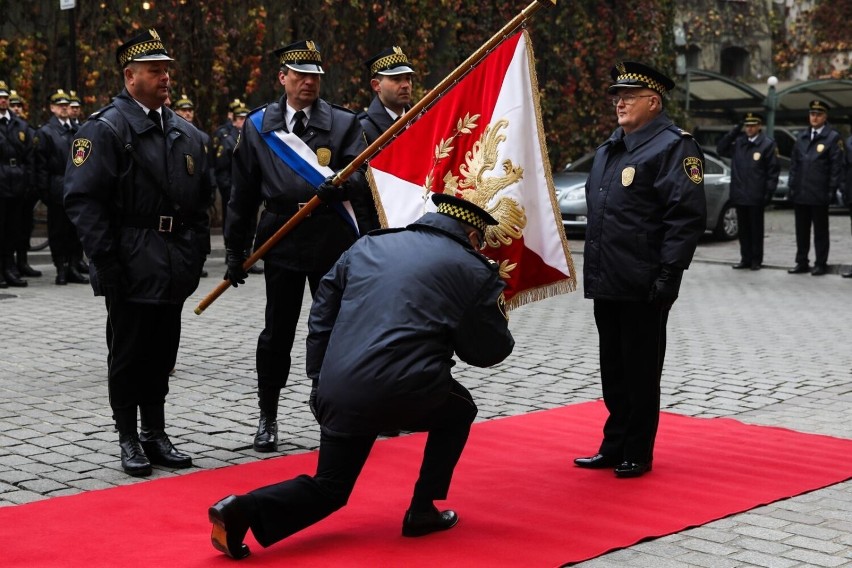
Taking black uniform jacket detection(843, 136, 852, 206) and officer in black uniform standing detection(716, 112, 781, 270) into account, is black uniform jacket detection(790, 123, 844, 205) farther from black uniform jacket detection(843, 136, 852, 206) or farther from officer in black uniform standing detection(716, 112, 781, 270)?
officer in black uniform standing detection(716, 112, 781, 270)

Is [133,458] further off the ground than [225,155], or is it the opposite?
[225,155]

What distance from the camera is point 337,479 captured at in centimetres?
507

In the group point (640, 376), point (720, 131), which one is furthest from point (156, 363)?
point (720, 131)

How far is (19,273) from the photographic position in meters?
15.5

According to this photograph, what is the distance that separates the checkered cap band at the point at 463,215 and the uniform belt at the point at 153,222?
1785 mm

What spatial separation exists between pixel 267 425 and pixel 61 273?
8.82 m

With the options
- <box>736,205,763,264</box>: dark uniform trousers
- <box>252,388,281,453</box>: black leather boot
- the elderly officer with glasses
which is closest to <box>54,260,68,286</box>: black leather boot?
<box>252,388,281,453</box>: black leather boot

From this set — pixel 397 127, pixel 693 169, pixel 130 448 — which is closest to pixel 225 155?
pixel 397 127

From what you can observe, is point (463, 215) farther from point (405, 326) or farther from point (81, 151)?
point (81, 151)

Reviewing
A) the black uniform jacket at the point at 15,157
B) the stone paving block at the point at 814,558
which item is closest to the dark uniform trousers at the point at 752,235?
the black uniform jacket at the point at 15,157

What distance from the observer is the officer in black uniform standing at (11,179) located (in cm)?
1478

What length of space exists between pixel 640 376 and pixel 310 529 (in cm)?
192

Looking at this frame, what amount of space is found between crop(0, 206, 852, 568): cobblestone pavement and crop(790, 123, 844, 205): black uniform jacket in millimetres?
2433

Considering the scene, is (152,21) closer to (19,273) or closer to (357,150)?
(19,273)
